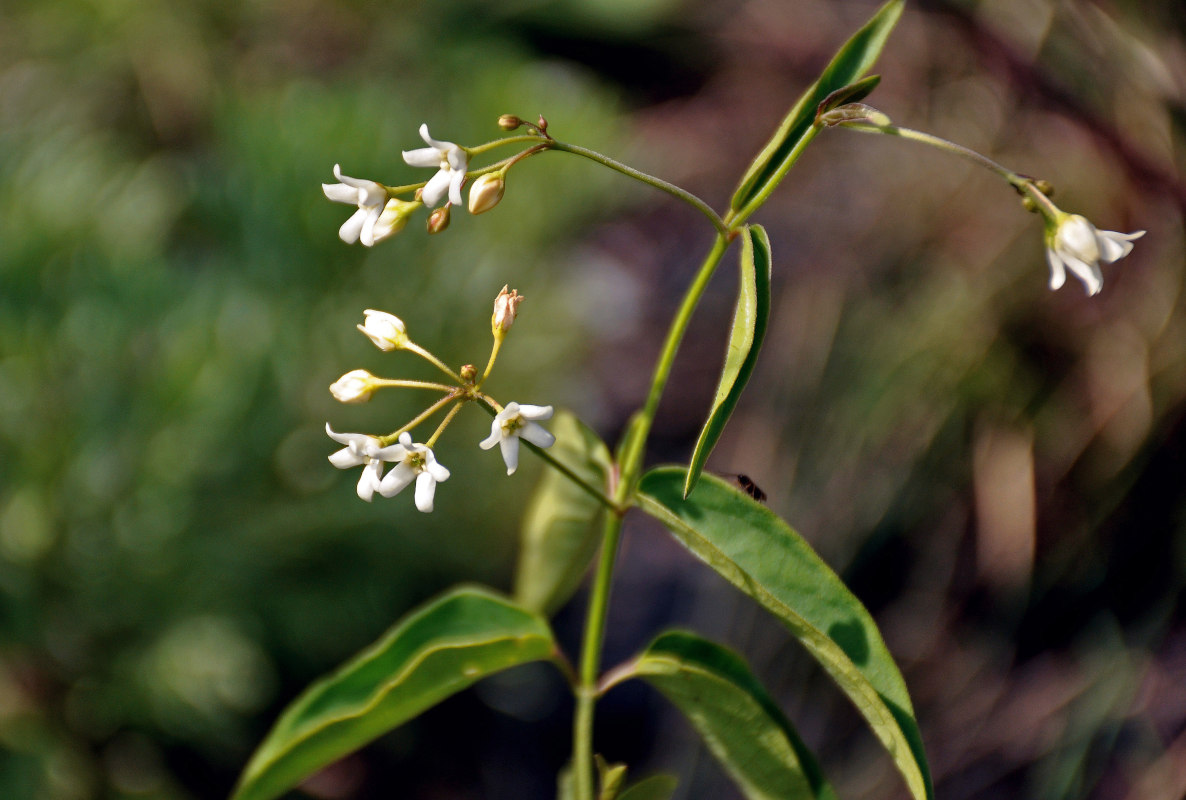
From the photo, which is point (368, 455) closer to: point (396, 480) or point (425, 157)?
point (396, 480)

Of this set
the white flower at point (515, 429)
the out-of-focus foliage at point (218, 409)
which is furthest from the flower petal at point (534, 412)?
the out-of-focus foliage at point (218, 409)

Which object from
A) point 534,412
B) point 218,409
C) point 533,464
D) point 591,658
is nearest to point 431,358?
point 534,412

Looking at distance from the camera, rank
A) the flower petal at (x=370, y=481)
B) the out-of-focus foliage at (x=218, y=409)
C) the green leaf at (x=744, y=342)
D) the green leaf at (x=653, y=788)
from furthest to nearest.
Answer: the out-of-focus foliage at (x=218, y=409) < the green leaf at (x=653, y=788) < the flower petal at (x=370, y=481) < the green leaf at (x=744, y=342)

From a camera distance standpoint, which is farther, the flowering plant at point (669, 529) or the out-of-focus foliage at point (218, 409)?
the out-of-focus foliage at point (218, 409)

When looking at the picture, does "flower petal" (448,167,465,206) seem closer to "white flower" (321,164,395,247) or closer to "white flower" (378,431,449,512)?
"white flower" (321,164,395,247)

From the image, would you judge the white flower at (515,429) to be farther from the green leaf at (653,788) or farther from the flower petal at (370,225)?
the green leaf at (653,788)

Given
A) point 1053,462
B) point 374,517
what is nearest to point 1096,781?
point 1053,462
